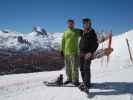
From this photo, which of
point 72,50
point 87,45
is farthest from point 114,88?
point 72,50

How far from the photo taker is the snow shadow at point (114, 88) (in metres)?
7.28

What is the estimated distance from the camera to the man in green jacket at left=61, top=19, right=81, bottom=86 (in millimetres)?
8445

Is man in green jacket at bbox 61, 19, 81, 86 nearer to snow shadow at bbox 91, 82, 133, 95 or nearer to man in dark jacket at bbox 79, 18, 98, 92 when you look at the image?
snow shadow at bbox 91, 82, 133, 95

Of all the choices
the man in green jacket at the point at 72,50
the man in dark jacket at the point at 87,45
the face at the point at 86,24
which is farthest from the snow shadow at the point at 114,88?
the face at the point at 86,24

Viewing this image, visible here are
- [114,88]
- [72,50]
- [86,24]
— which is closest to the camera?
[86,24]

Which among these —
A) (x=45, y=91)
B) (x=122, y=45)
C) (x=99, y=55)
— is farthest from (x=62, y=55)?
(x=122, y=45)

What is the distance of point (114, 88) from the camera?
789cm

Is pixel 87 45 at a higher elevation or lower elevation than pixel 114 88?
higher

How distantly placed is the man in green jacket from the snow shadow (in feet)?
2.43

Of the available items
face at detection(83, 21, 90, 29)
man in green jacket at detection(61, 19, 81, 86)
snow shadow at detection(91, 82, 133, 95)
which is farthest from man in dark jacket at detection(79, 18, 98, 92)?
man in green jacket at detection(61, 19, 81, 86)

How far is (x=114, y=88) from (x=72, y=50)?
1.81 m

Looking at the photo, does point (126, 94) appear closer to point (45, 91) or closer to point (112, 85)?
point (112, 85)

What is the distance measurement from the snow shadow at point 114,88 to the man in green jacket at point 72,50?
74 cm

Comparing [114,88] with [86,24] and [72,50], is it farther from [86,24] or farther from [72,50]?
[86,24]
